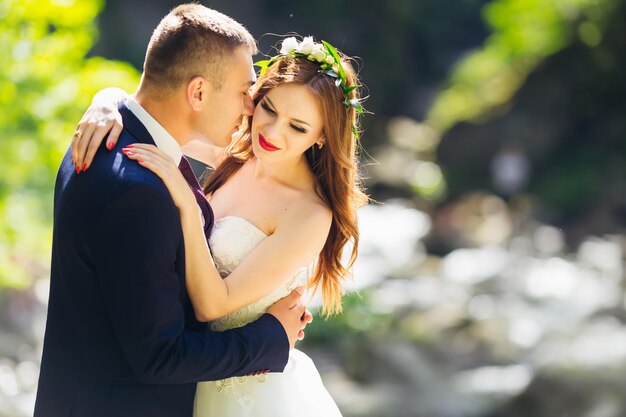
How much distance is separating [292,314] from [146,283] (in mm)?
582

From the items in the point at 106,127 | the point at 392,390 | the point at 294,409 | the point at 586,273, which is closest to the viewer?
the point at 106,127

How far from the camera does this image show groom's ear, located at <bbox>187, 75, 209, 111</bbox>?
227 cm

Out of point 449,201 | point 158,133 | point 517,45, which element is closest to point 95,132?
point 158,133

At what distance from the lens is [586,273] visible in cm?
1084

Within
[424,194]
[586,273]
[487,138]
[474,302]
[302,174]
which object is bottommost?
[302,174]

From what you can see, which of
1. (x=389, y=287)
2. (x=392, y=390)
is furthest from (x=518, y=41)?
(x=392, y=390)

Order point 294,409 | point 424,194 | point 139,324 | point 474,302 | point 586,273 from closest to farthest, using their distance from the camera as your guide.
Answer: point 139,324 < point 294,409 < point 474,302 < point 586,273 < point 424,194

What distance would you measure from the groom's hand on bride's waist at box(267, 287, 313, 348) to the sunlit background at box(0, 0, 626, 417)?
1.29 meters

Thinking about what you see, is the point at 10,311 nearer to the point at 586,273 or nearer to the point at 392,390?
the point at 392,390

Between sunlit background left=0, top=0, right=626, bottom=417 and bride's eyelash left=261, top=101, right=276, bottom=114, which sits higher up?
sunlit background left=0, top=0, right=626, bottom=417

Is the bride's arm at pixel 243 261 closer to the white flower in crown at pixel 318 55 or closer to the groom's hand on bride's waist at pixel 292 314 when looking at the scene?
the groom's hand on bride's waist at pixel 292 314

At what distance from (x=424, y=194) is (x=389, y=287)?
5635 millimetres

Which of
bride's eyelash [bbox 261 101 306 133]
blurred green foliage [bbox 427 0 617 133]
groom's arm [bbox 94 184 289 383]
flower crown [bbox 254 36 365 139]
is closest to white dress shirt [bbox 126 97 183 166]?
groom's arm [bbox 94 184 289 383]

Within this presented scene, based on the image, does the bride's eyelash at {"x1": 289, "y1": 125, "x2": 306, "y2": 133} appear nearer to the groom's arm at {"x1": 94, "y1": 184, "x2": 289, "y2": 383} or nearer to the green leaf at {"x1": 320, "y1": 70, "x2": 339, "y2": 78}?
the green leaf at {"x1": 320, "y1": 70, "x2": 339, "y2": 78}
